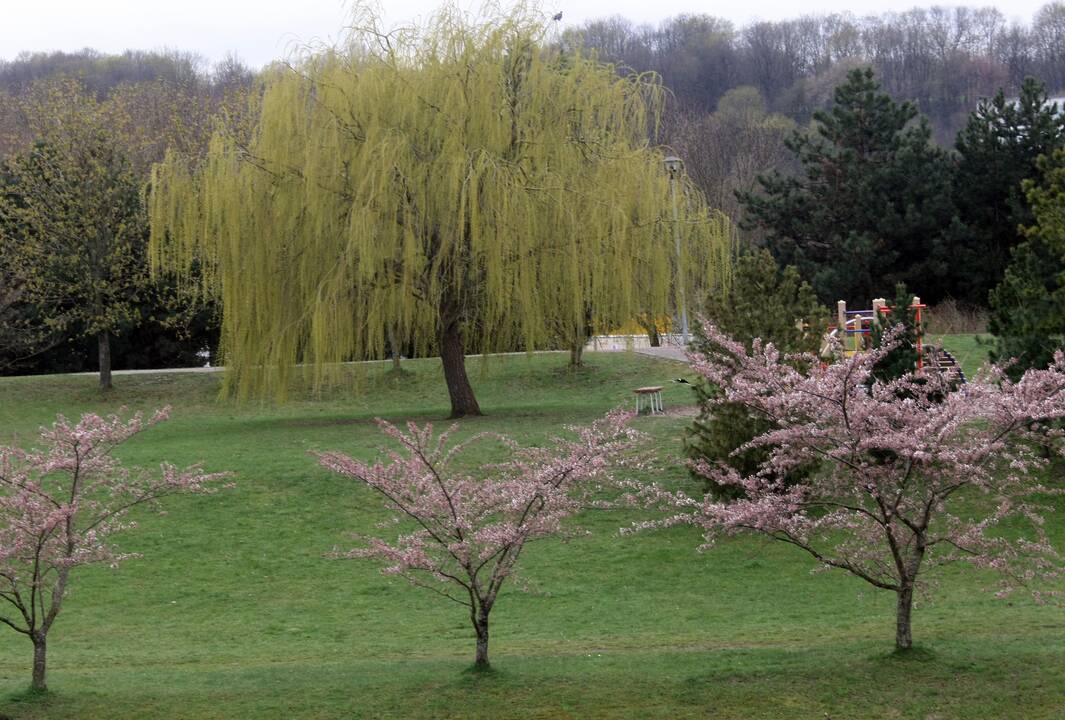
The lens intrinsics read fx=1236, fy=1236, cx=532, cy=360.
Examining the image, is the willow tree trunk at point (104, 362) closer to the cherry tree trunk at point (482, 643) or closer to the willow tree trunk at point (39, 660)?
the willow tree trunk at point (39, 660)

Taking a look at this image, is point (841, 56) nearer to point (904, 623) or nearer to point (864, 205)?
point (864, 205)

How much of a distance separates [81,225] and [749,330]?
60.8 ft

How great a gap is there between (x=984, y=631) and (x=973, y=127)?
25.5 m

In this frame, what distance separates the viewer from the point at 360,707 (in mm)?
8375

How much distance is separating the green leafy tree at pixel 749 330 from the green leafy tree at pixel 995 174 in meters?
18.4

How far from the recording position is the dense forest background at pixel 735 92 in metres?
32.4

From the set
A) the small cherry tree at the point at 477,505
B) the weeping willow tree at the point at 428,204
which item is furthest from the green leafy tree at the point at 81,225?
the small cherry tree at the point at 477,505

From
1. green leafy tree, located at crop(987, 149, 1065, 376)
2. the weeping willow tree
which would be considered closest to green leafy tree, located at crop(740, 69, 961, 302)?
the weeping willow tree

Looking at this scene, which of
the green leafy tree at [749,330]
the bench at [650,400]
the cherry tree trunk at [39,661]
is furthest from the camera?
the bench at [650,400]

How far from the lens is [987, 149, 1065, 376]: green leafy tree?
50.0 feet

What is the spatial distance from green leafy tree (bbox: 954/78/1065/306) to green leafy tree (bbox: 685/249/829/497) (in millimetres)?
18373

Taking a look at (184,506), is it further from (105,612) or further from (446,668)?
(446,668)

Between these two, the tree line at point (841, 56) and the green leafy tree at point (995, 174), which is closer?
the green leafy tree at point (995, 174)

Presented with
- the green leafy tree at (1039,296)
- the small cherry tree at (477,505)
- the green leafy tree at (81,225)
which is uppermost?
the green leafy tree at (81,225)
